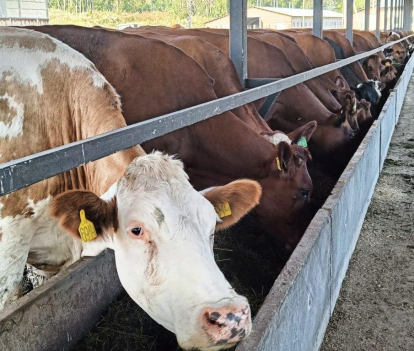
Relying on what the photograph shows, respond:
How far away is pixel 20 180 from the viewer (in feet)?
4.19

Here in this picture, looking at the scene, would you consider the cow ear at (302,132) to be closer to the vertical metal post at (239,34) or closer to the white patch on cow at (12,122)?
the vertical metal post at (239,34)

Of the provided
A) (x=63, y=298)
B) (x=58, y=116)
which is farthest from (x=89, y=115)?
(x=63, y=298)

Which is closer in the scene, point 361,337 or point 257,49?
point 361,337

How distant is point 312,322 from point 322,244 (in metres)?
0.45

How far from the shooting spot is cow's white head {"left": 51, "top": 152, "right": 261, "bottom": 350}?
178 cm

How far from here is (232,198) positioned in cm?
240

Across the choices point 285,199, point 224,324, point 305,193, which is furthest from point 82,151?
point 305,193

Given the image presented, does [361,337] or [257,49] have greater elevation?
[257,49]

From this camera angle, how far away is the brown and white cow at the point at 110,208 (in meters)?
1.85

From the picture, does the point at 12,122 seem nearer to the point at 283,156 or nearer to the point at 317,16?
the point at 283,156

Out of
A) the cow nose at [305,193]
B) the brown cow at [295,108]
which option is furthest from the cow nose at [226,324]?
the brown cow at [295,108]

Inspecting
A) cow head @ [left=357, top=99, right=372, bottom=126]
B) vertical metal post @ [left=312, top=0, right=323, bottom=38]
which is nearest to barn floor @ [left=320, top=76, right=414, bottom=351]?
cow head @ [left=357, top=99, right=372, bottom=126]

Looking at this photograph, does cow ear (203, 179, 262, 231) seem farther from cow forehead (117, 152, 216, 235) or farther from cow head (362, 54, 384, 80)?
cow head (362, 54, 384, 80)

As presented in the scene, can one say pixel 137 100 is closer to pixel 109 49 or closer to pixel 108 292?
pixel 109 49
